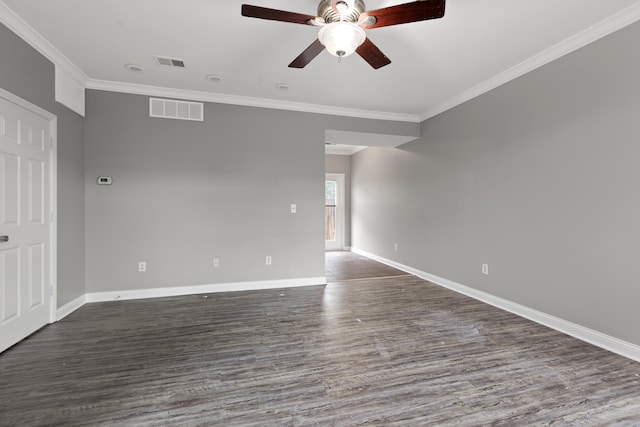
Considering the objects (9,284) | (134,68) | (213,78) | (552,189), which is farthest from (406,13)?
(9,284)

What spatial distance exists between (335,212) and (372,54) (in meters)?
6.00

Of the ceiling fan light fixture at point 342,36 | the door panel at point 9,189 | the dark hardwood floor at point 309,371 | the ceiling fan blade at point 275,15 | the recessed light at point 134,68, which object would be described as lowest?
the dark hardwood floor at point 309,371

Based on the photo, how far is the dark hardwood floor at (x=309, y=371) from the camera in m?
1.69

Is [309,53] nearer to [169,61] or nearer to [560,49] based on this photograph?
[169,61]

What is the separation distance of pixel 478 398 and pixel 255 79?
367cm

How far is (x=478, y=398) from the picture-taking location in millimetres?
1831

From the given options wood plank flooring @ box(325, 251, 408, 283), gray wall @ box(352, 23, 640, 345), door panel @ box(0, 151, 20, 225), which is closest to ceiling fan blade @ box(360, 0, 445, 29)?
gray wall @ box(352, 23, 640, 345)

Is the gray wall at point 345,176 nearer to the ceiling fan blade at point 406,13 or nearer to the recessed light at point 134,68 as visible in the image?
the recessed light at point 134,68

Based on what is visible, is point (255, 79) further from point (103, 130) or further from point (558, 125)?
point (558, 125)

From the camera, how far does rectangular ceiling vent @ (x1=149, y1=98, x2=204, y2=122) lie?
3.77 meters

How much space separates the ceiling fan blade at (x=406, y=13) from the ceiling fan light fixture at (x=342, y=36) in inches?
3.9

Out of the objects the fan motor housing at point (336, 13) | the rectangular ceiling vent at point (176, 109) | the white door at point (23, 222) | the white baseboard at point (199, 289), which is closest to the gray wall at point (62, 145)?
the white door at point (23, 222)

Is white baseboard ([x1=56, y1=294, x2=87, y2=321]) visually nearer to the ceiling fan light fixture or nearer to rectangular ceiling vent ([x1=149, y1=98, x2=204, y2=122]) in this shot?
rectangular ceiling vent ([x1=149, y1=98, x2=204, y2=122])

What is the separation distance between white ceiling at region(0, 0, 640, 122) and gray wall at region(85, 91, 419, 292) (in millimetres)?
432
